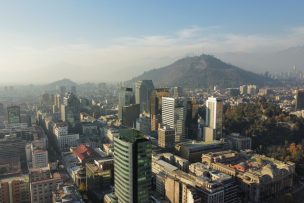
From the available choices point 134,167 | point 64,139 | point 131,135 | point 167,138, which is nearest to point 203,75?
point 167,138

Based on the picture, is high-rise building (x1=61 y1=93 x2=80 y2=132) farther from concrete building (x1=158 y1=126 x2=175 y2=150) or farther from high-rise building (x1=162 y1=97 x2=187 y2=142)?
concrete building (x1=158 y1=126 x2=175 y2=150)

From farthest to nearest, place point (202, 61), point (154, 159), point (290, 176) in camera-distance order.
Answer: point (202, 61) < point (154, 159) < point (290, 176)

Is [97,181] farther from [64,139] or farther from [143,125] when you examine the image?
[143,125]

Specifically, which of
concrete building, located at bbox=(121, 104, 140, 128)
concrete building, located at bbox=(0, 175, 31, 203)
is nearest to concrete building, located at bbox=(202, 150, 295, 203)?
concrete building, located at bbox=(0, 175, 31, 203)

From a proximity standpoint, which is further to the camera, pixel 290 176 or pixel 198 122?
pixel 198 122

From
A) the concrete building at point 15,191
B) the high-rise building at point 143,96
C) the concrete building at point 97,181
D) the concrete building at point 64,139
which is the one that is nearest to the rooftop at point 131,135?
the concrete building at point 97,181

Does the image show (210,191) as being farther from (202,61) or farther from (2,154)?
(202,61)

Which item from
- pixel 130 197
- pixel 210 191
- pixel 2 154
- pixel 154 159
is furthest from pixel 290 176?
pixel 2 154
